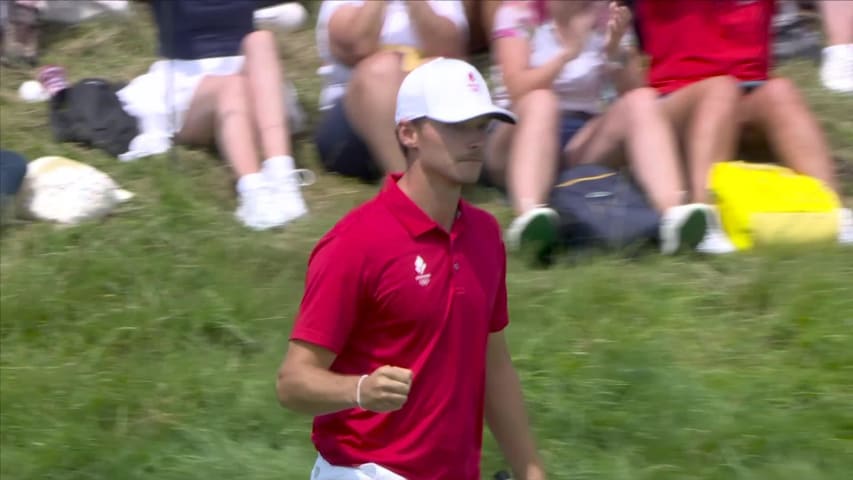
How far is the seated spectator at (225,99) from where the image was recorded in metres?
5.59

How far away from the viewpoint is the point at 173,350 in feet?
15.8

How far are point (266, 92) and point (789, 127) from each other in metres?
2.19

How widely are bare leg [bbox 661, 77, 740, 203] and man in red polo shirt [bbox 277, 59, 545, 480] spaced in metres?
2.44

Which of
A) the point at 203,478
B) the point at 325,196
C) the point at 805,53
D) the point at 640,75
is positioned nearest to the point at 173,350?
the point at 203,478

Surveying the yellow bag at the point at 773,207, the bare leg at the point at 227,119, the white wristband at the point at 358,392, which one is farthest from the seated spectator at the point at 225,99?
the white wristband at the point at 358,392

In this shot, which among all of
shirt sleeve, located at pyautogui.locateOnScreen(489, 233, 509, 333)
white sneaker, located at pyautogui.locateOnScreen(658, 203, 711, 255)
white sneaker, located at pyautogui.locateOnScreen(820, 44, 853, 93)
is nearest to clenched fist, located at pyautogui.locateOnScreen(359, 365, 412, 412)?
shirt sleeve, located at pyautogui.locateOnScreen(489, 233, 509, 333)

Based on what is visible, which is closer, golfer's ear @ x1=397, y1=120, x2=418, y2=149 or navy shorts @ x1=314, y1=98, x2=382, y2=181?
golfer's ear @ x1=397, y1=120, x2=418, y2=149

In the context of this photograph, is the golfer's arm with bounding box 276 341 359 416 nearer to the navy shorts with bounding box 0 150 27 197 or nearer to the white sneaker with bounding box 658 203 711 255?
the white sneaker with bounding box 658 203 711 255

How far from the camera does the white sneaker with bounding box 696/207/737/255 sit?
5.02m

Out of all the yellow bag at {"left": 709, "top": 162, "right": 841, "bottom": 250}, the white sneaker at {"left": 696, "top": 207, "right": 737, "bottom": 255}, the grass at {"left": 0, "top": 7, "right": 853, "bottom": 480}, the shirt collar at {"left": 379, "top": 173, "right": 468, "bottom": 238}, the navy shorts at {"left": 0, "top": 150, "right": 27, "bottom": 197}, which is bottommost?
the grass at {"left": 0, "top": 7, "right": 853, "bottom": 480}

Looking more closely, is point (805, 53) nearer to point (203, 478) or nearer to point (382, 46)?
point (382, 46)

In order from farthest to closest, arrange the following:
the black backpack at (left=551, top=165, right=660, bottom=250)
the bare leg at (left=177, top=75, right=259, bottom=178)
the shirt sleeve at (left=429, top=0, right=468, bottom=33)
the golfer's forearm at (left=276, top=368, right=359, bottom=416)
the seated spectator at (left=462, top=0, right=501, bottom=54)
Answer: the seated spectator at (left=462, top=0, right=501, bottom=54), the shirt sleeve at (left=429, top=0, right=468, bottom=33), the bare leg at (left=177, top=75, right=259, bottom=178), the black backpack at (left=551, top=165, right=660, bottom=250), the golfer's forearm at (left=276, top=368, right=359, bottom=416)

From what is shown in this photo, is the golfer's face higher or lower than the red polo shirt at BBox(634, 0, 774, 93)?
higher

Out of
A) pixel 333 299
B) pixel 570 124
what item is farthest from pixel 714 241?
pixel 333 299
